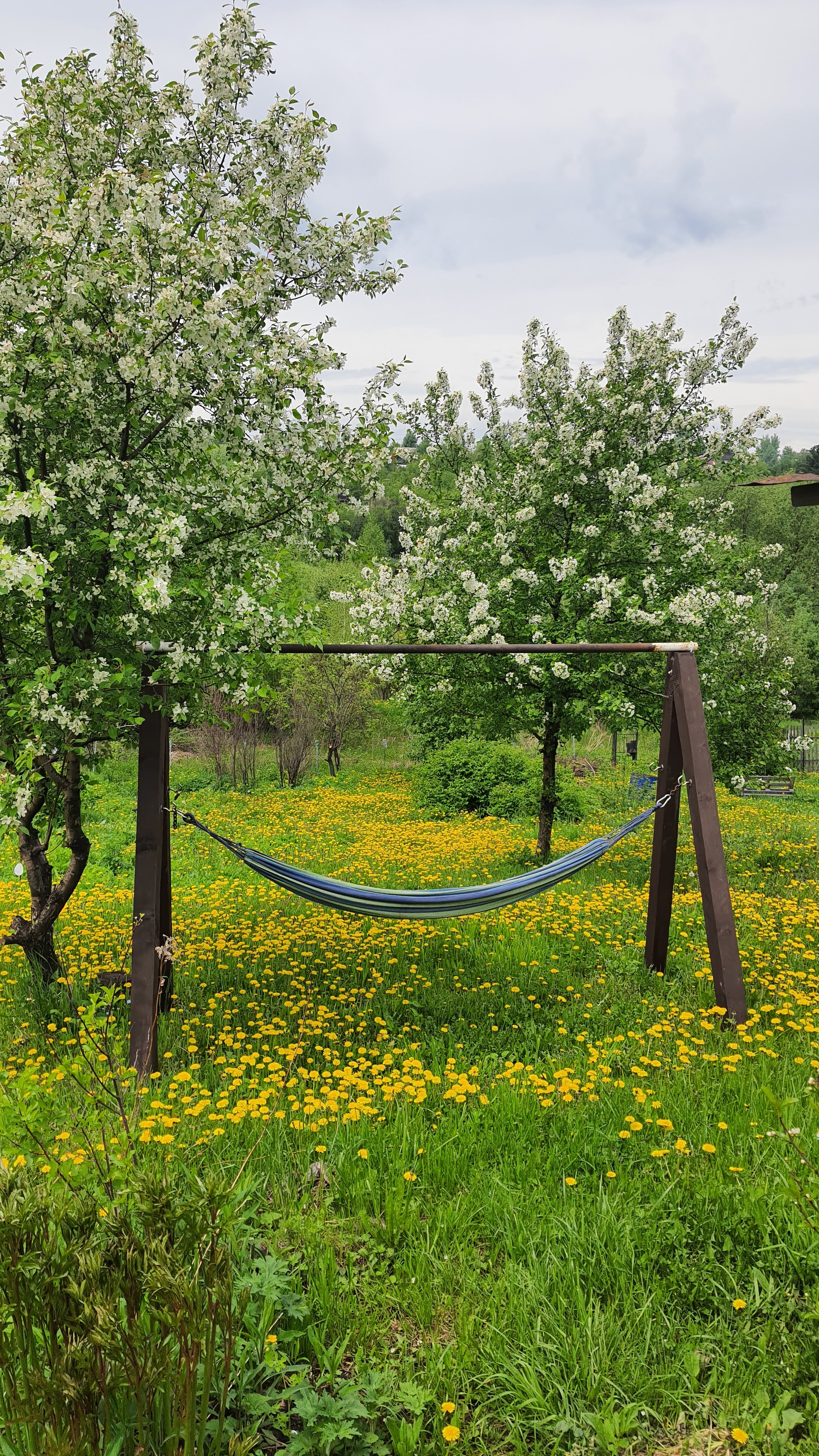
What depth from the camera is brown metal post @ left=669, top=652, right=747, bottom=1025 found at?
13.0 feet

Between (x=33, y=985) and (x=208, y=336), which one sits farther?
(x=33, y=985)

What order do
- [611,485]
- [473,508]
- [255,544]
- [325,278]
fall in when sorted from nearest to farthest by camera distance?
[255,544] < [325,278] < [611,485] < [473,508]

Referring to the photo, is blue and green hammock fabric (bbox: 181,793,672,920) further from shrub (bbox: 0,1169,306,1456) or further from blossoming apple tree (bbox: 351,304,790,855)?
blossoming apple tree (bbox: 351,304,790,855)

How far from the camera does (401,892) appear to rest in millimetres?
4082

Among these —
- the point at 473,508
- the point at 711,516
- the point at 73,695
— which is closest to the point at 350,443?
the point at 73,695

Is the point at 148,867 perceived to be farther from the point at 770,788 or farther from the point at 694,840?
the point at 770,788

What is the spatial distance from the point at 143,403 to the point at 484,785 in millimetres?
9354

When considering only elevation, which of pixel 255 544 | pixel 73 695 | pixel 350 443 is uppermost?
pixel 350 443

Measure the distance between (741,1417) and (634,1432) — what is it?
25 cm

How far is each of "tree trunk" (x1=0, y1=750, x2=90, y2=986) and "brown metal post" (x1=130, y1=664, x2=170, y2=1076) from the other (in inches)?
23.5

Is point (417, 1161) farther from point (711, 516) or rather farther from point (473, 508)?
point (711, 516)

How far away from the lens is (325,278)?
448 cm

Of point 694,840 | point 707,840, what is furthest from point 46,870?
point 707,840

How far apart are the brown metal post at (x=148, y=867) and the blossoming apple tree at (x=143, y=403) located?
170 mm
